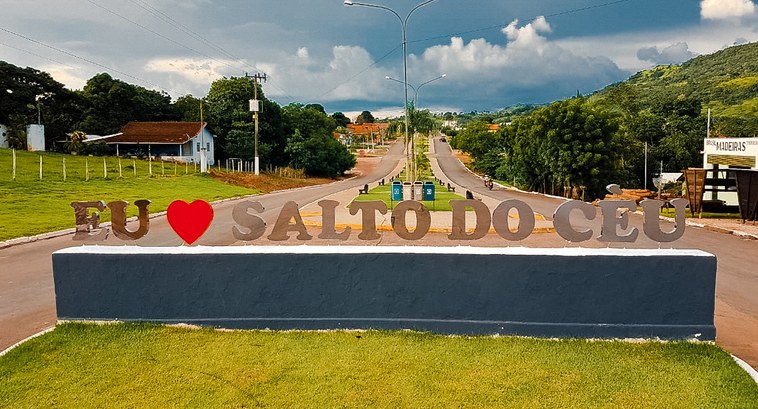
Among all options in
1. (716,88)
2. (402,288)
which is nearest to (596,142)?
(402,288)

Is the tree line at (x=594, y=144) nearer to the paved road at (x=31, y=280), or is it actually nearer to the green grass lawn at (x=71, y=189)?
the green grass lawn at (x=71, y=189)

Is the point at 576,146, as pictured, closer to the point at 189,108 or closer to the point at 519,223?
the point at 519,223

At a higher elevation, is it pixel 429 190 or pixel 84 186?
pixel 84 186

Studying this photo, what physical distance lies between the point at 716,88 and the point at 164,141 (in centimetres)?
8609

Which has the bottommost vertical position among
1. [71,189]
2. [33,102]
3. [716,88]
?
[71,189]

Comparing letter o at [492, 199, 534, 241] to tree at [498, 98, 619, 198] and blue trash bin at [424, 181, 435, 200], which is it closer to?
blue trash bin at [424, 181, 435, 200]

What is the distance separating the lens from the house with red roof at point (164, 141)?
48.8m

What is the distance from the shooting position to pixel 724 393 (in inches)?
195

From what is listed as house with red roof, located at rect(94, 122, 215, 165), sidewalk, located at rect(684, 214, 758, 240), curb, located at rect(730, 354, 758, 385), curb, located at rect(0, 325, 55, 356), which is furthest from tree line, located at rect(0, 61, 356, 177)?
curb, located at rect(730, 354, 758, 385)

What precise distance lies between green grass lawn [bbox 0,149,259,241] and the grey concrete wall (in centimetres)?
972

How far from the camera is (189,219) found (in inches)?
279

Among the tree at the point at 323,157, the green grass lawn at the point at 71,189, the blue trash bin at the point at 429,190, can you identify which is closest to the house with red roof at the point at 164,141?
the green grass lawn at the point at 71,189

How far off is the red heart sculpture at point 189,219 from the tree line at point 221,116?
46390mm

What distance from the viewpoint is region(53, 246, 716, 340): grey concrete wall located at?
6.20 metres
